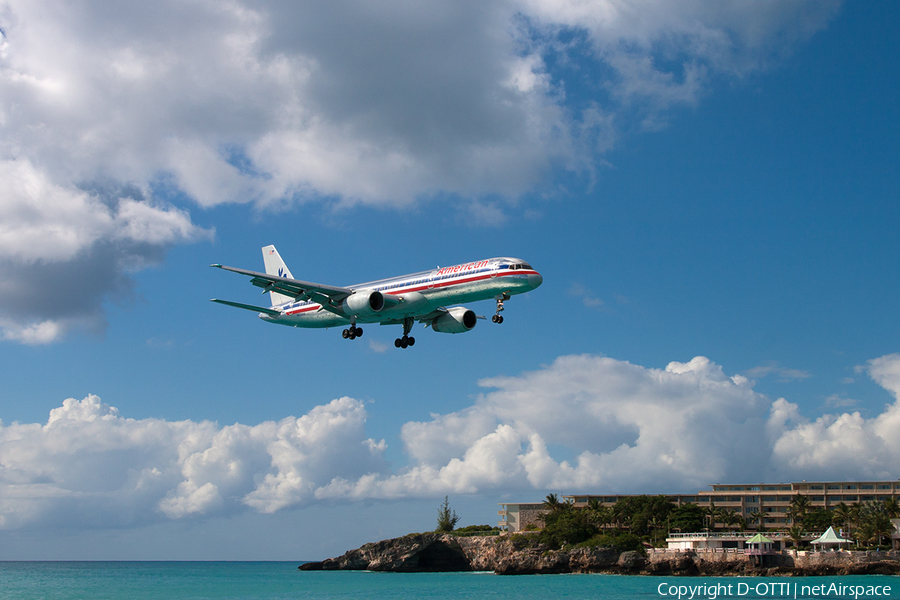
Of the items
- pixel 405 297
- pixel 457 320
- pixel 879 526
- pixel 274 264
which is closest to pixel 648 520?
pixel 879 526

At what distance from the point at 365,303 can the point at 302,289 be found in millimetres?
6527

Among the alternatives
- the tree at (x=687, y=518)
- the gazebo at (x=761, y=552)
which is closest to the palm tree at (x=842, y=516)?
the tree at (x=687, y=518)

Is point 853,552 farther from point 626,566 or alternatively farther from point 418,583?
point 418,583

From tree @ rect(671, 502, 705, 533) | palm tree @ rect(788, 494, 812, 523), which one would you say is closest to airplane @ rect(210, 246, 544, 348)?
tree @ rect(671, 502, 705, 533)

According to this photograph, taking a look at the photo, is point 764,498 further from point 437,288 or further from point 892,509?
point 437,288

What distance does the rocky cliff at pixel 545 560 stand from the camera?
12875 centimetres

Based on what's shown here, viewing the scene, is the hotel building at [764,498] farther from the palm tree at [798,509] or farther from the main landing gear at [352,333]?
the main landing gear at [352,333]

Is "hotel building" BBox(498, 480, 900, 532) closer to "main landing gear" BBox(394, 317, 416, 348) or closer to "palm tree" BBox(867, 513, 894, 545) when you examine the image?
"palm tree" BBox(867, 513, 894, 545)

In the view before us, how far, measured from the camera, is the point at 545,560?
155 meters

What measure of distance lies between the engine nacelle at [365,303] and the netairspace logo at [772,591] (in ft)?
219

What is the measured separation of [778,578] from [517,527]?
61.8m

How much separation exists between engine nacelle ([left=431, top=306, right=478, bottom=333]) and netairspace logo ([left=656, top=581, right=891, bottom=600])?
59.4 metres

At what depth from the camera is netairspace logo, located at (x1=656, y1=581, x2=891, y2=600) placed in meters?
103

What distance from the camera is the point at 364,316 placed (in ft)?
210
